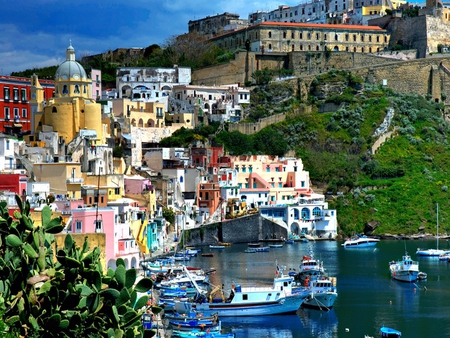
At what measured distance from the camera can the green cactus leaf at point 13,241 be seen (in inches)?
555

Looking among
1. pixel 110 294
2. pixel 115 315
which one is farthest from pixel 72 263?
pixel 115 315

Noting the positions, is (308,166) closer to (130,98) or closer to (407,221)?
(407,221)

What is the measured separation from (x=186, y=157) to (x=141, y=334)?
5859 cm

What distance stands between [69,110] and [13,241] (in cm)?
5119

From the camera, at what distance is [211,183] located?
71.5 m

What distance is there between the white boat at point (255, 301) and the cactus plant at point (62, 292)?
26084 millimetres

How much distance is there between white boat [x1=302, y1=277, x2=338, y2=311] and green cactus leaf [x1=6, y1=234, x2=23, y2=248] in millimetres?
30048

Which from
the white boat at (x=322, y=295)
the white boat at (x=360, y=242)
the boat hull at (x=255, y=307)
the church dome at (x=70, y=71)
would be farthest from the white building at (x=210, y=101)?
the boat hull at (x=255, y=307)

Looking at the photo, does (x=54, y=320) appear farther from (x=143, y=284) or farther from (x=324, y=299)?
(x=324, y=299)

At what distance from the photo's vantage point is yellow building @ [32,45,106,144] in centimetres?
6438

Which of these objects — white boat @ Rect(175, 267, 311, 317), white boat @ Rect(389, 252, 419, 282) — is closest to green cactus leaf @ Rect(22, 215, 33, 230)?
white boat @ Rect(175, 267, 311, 317)

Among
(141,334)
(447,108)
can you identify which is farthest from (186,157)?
(141,334)

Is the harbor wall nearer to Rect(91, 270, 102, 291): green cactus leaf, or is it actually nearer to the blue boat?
the blue boat

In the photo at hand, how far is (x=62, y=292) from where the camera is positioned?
14141 millimetres
